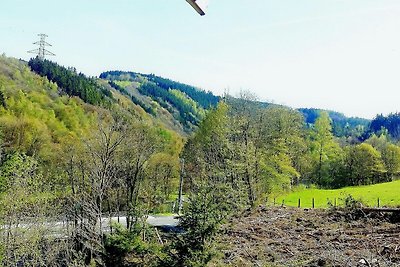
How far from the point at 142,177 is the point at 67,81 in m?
66.0

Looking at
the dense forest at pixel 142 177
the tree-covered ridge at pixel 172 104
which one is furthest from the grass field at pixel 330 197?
the tree-covered ridge at pixel 172 104

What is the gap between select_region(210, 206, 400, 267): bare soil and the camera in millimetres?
11086

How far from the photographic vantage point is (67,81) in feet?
300

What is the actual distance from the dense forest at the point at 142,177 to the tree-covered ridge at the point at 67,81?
27.9m

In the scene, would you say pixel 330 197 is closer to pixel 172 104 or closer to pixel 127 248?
pixel 127 248

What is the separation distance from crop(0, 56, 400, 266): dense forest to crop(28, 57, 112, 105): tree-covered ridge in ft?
91.4

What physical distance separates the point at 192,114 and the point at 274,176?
131 meters

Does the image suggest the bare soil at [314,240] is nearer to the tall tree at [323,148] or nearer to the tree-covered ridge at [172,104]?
the tall tree at [323,148]

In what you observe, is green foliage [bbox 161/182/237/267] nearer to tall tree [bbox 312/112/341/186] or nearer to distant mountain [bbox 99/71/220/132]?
tall tree [bbox 312/112/341/186]

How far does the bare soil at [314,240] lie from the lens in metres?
11.1

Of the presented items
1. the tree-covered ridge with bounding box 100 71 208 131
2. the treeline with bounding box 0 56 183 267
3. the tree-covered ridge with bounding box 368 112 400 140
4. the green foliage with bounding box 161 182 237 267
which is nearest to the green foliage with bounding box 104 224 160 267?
the treeline with bounding box 0 56 183 267

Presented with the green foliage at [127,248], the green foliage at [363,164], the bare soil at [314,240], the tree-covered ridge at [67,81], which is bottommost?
the green foliage at [127,248]

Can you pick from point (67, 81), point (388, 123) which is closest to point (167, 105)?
point (67, 81)

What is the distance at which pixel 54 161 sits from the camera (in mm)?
36500
